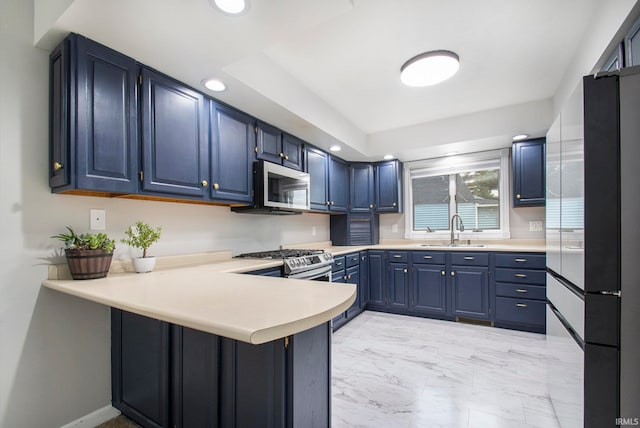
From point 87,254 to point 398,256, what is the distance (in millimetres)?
3145

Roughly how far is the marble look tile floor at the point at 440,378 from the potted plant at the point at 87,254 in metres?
1.56

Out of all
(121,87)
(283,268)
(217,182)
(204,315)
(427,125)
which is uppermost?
(427,125)

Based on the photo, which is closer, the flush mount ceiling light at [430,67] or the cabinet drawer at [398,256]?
the flush mount ceiling light at [430,67]

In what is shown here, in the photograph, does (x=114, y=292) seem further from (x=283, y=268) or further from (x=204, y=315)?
(x=283, y=268)

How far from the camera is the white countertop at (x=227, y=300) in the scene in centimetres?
76

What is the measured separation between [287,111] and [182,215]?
1.20 metres

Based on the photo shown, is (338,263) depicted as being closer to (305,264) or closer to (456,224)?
(305,264)

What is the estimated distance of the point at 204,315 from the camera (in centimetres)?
84

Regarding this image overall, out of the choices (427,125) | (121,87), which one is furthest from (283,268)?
(427,125)

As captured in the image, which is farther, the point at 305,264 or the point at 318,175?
the point at 318,175

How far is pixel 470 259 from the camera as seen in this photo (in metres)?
3.26

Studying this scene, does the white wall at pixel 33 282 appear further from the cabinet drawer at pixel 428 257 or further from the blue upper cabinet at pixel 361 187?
the cabinet drawer at pixel 428 257

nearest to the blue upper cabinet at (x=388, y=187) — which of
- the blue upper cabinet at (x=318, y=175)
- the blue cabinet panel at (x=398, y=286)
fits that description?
the blue cabinet panel at (x=398, y=286)

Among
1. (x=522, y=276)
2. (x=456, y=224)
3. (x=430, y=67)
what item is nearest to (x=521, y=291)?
(x=522, y=276)
